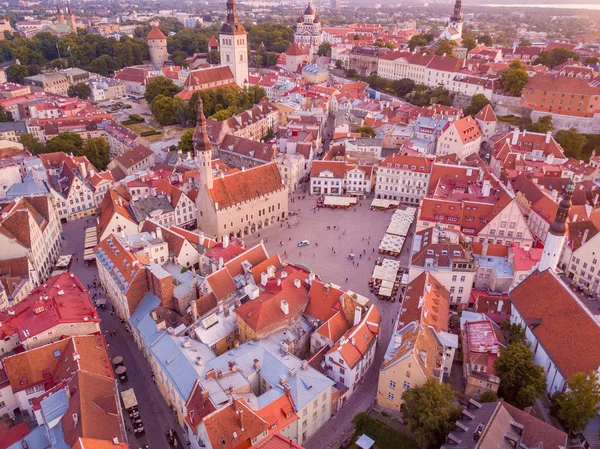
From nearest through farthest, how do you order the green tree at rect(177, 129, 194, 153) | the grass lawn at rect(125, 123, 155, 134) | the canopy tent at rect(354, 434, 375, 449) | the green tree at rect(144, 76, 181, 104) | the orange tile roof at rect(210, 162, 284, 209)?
the canopy tent at rect(354, 434, 375, 449), the orange tile roof at rect(210, 162, 284, 209), the green tree at rect(177, 129, 194, 153), the grass lawn at rect(125, 123, 155, 134), the green tree at rect(144, 76, 181, 104)

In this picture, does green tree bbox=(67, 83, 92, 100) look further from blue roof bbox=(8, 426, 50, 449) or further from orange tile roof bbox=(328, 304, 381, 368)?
orange tile roof bbox=(328, 304, 381, 368)

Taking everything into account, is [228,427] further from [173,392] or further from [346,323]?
[346,323]

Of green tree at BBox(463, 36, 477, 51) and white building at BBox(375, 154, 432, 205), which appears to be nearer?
white building at BBox(375, 154, 432, 205)

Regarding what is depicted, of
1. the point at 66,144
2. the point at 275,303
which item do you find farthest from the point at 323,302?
the point at 66,144

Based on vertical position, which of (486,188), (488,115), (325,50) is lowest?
(486,188)

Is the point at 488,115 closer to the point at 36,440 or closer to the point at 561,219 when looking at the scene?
the point at 561,219

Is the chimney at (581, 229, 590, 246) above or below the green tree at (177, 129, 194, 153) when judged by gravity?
above

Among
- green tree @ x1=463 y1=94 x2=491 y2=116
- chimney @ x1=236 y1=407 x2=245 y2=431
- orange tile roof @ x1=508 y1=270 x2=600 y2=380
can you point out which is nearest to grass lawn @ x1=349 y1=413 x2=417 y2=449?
chimney @ x1=236 y1=407 x2=245 y2=431
